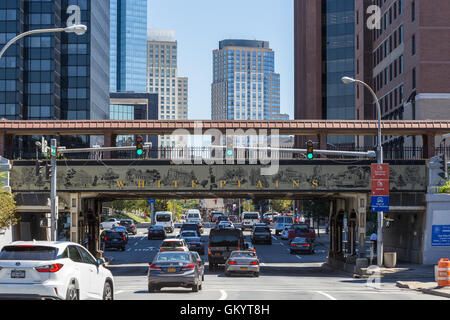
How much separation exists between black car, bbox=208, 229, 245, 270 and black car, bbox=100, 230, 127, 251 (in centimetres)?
2286

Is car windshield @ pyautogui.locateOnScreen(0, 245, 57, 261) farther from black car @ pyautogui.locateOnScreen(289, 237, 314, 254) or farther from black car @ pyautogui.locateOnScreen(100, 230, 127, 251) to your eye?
black car @ pyautogui.locateOnScreen(289, 237, 314, 254)

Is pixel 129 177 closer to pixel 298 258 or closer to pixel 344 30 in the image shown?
pixel 298 258

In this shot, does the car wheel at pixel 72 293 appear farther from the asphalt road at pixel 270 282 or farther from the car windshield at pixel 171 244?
the car windshield at pixel 171 244

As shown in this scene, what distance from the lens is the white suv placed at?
15711mm

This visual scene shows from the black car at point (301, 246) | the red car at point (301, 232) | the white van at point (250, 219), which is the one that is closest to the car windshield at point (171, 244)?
the black car at point (301, 246)

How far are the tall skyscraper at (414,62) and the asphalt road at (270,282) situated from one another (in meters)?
16.5

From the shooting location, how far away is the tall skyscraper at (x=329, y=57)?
127000 mm

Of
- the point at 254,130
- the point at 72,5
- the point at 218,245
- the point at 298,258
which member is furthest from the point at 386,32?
the point at 72,5

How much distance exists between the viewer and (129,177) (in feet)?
152

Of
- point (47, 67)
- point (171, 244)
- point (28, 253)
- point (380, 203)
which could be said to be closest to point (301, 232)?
point (171, 244)

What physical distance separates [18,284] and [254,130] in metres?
34.2

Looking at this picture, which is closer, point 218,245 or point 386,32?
point 218,245

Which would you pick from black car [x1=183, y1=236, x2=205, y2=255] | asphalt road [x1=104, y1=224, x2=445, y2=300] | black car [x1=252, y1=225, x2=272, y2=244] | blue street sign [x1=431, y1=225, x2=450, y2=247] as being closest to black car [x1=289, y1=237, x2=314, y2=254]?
asphalt road [x1=104, y1=224, x2=445, y2=300]
